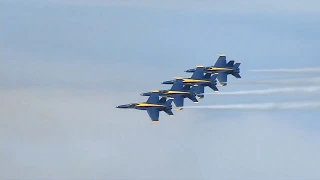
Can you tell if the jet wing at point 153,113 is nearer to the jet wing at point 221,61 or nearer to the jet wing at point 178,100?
the jet wing at point 178,100

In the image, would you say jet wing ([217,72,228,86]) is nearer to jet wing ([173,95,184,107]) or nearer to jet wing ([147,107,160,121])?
jet wing ([173,95,184,107])

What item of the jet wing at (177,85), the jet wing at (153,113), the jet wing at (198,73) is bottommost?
the jet wing at (153,113)

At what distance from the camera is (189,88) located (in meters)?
94.7

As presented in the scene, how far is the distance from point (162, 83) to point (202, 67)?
15.6 feet

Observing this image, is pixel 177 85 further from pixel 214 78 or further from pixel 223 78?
pixel 223 78

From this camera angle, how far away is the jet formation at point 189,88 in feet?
304

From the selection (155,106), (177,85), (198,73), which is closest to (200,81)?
(198,73)

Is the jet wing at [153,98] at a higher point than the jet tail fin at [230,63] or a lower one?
lower

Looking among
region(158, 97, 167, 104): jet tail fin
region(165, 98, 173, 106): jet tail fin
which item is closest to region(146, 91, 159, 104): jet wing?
region(158, 97, 167, 104): jet tail fin

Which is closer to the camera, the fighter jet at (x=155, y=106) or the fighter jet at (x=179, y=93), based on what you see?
the fighter jet at (x=155, y=106)

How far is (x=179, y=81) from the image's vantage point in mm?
95312

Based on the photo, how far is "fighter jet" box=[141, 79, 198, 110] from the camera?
93375mm

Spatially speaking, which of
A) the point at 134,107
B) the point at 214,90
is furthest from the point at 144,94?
the point at 214,90

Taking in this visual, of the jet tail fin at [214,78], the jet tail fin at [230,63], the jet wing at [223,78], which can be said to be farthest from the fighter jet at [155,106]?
the jet tail fin at [230,63]
